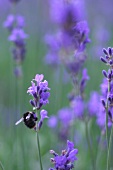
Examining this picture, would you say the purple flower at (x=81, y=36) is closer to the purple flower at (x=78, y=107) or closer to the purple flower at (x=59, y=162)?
the purple flower at (x=78, y=107)

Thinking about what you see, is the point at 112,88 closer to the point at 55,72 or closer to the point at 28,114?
the point at 28,114

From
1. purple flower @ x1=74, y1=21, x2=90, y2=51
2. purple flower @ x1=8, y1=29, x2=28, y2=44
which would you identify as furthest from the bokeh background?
purple flower @ x1=74, y1=21, x2=90, y2=51

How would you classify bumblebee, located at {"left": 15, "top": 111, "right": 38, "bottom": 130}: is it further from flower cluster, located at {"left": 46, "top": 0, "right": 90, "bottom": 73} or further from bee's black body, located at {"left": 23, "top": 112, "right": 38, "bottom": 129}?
flower cluster, located at {"left": 46, "top": 0, "right": 90, "bottom": 73}

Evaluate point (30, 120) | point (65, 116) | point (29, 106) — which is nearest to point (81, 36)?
point (30, 120)

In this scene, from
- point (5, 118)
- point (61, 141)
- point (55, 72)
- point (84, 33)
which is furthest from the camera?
point (55, 72)

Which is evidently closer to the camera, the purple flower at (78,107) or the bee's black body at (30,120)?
the bee's black body at (30,120)

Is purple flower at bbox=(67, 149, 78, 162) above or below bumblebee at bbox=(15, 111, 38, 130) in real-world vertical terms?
below

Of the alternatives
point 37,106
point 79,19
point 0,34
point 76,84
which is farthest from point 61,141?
point 0,34

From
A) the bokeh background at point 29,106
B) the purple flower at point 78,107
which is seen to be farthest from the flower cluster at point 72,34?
the bokeh background at point 29,106

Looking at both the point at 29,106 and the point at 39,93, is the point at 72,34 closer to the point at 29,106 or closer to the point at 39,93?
the point at 39,93

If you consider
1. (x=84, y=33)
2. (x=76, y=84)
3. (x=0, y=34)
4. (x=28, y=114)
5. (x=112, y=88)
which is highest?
(x=0, y=34)

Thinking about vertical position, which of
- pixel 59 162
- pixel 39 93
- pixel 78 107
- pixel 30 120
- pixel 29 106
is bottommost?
pixel 59 162
